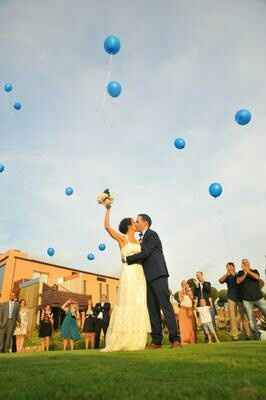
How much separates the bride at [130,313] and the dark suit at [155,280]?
149 mm

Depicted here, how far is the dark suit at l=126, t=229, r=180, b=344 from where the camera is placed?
5.66m

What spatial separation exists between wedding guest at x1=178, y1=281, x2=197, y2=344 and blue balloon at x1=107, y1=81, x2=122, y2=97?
18.7 ft

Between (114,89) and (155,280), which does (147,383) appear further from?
(114,89)

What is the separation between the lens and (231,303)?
975 centimetres

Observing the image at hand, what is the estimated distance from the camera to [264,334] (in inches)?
376

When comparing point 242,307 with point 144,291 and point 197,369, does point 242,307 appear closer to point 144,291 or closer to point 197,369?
point 144,291

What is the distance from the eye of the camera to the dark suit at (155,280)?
566 centimetres

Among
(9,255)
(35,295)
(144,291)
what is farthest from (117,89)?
(9,255)

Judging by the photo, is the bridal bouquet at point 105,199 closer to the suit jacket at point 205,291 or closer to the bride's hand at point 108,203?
the bride's hand at point 108,203

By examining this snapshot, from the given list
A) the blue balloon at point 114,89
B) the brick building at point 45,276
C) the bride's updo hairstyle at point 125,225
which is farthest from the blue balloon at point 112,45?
the brick building at point 45,276

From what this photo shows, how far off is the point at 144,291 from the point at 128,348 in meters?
0.93

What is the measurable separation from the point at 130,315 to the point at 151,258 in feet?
3.24

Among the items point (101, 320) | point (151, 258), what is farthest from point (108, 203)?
point (101, 320)

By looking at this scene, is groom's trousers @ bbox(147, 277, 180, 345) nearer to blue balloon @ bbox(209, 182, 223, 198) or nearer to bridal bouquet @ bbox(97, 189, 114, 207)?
bridal bouquet @ bbox(97, 189, 114, 207)
